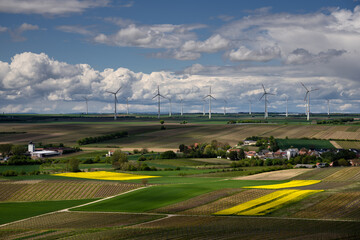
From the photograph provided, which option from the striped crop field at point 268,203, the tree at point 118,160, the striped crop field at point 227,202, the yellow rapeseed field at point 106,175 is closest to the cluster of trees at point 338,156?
the yellow rapeseed field at point 106,175

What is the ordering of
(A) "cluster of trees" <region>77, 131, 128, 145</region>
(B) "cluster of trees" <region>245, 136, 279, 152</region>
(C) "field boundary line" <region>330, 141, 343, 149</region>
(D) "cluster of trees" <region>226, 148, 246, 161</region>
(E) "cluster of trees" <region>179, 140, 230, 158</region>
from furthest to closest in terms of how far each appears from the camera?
1. (A) "cluster of trees" <region>77, 131, 128, 145</region>
2. (B) "cluster of trees" <region>245, 136, 279, 152</region>
3. (C) "field boundary line" <region>330, 141, 343, 149</region>
4. (E) "cluster of trees" <region>179, 140, 230, 158</region>
5. (D) "cluster of trees" <region>226, 148, 246, 161</region>

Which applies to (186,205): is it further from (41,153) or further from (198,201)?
(41,153)

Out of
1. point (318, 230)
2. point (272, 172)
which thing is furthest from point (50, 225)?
point (272, 172)

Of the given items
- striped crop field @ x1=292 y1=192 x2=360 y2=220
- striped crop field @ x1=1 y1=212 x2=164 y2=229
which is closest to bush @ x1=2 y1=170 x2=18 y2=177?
striped crop field @ x1=1 y1=212 x2=164 y2=229

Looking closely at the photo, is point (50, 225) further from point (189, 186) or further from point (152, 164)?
point (152, 164)

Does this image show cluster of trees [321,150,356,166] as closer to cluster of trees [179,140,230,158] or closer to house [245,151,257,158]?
house [245,151,257,158]

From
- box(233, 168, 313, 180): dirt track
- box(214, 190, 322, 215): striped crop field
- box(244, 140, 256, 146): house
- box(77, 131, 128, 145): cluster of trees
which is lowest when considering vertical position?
box(233, 168, 313, 180): dirt track
